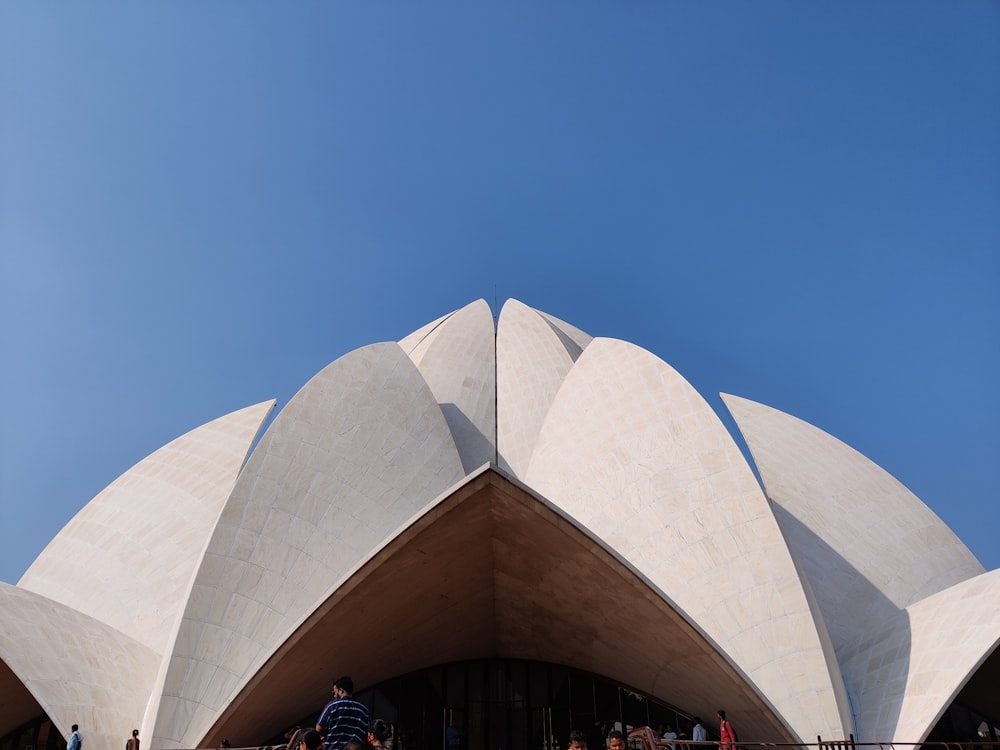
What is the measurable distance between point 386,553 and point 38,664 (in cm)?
557

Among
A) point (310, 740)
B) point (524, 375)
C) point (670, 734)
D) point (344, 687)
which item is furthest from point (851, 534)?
point (310, 740)

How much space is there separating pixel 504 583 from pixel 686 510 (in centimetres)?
329

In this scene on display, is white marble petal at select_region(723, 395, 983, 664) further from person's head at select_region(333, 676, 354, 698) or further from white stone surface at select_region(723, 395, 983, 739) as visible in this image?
person's head at select_region(333, 676, 354, 698)

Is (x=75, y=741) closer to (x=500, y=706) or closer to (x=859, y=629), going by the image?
(x=500, y=706)

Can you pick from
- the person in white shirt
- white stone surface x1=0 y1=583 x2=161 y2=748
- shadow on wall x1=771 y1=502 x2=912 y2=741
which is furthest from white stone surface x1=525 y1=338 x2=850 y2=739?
white stone surface x1=0 y1=583 x2=161 y2=748

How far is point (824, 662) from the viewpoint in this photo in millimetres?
10984

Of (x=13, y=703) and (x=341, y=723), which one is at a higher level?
(x=13, y=703)

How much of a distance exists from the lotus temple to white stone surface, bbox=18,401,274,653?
0.05 m

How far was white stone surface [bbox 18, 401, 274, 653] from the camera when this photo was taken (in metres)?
14.1

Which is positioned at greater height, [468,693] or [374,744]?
[468,693]

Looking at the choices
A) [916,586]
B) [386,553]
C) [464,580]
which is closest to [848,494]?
[916,586]

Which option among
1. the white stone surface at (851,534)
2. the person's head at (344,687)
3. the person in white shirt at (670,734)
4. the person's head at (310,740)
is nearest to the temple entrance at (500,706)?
the person in white shirt at (670,734)

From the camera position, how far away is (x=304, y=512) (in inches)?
537

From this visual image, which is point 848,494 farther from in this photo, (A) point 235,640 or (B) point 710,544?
(A) point 235,640
